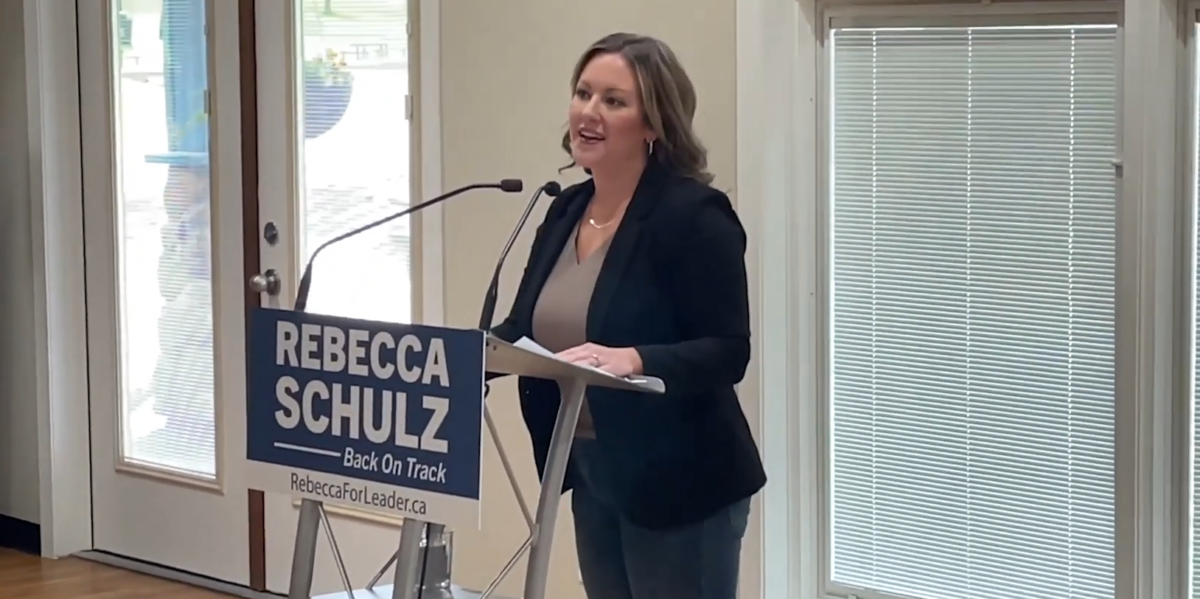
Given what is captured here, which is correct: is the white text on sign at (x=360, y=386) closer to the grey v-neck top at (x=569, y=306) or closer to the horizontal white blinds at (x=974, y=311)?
the grey v-neck top at (x=569, y=306)

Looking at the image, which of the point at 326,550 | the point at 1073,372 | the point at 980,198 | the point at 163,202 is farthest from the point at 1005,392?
the point at 163,202

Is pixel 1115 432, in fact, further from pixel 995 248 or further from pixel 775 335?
pixel 775 335

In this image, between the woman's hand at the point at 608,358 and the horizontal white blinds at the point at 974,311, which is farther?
the horizontal white blinds at the point at 974,311

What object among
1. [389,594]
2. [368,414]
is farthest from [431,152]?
[368,414]

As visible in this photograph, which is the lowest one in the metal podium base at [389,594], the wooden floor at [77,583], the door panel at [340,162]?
→ the wooden floor at [77,583]

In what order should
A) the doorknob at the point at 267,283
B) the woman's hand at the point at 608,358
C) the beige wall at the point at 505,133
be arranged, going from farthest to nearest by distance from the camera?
the doorknob at the point at 267,283 < the beige wall at the point at 505,133 < the woman's hand at the point at 608,358

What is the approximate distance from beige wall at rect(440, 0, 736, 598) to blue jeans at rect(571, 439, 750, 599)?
1.14 m

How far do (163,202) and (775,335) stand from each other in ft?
7.11

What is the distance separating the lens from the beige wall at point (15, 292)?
16.2 ft

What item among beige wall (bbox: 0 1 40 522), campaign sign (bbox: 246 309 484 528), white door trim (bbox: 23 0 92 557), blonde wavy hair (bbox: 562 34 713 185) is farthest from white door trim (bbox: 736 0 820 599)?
beige wall (bbox: 0 1 40 522)

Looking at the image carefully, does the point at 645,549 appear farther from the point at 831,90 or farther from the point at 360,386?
the point at 831,90

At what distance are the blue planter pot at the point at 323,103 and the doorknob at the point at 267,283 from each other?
403 mm

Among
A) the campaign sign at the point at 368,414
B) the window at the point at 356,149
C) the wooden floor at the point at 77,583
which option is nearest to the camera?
the campaign sign at the point at 368,414

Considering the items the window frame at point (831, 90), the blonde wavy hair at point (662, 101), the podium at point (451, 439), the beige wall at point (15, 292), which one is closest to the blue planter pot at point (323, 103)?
the beige wall at point (15, 292)
